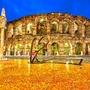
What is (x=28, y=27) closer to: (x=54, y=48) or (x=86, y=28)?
(x=54, y=48)

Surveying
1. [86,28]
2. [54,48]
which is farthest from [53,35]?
[86,28]

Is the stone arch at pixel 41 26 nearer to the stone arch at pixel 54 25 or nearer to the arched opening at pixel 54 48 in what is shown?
the stone arch at pixel 54 25

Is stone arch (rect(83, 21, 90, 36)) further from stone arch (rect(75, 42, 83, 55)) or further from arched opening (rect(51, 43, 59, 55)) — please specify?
arched opening (rect(51, 43, 59, 55))

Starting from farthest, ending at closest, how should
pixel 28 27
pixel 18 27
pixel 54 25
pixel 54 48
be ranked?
pixel 18 27, pixel 28 27, pixel 54 25, pixel 54 48

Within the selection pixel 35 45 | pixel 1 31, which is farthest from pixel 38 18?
pixel 1 31

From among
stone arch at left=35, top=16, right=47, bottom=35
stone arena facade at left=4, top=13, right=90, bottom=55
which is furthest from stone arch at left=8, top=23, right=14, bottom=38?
stone arch at left=35, top=16, right=47, bottom=35

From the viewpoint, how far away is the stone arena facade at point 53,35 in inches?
1232

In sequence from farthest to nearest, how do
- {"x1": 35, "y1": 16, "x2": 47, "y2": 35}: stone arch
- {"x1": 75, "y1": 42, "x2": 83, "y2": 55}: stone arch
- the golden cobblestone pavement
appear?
{"x1": 35, "y1": 16, "x2": 47, "y2": 35}: stone arch, {"x1": 75, "y1": 42, "x2": 83, "y2": 55}: stone arch, the golden cobblestone pavement

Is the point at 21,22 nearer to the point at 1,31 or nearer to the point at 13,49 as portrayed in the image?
the point at 13,49

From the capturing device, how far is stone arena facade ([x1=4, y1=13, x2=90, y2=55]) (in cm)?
3128

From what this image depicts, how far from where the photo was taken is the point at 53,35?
31406mm

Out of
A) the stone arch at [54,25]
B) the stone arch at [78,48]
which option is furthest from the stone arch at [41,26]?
the stone arch at [78,48]

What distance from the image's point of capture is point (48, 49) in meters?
30.9

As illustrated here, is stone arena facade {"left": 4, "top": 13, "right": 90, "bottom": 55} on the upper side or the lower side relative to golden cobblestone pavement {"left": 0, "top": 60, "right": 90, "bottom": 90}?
upper
